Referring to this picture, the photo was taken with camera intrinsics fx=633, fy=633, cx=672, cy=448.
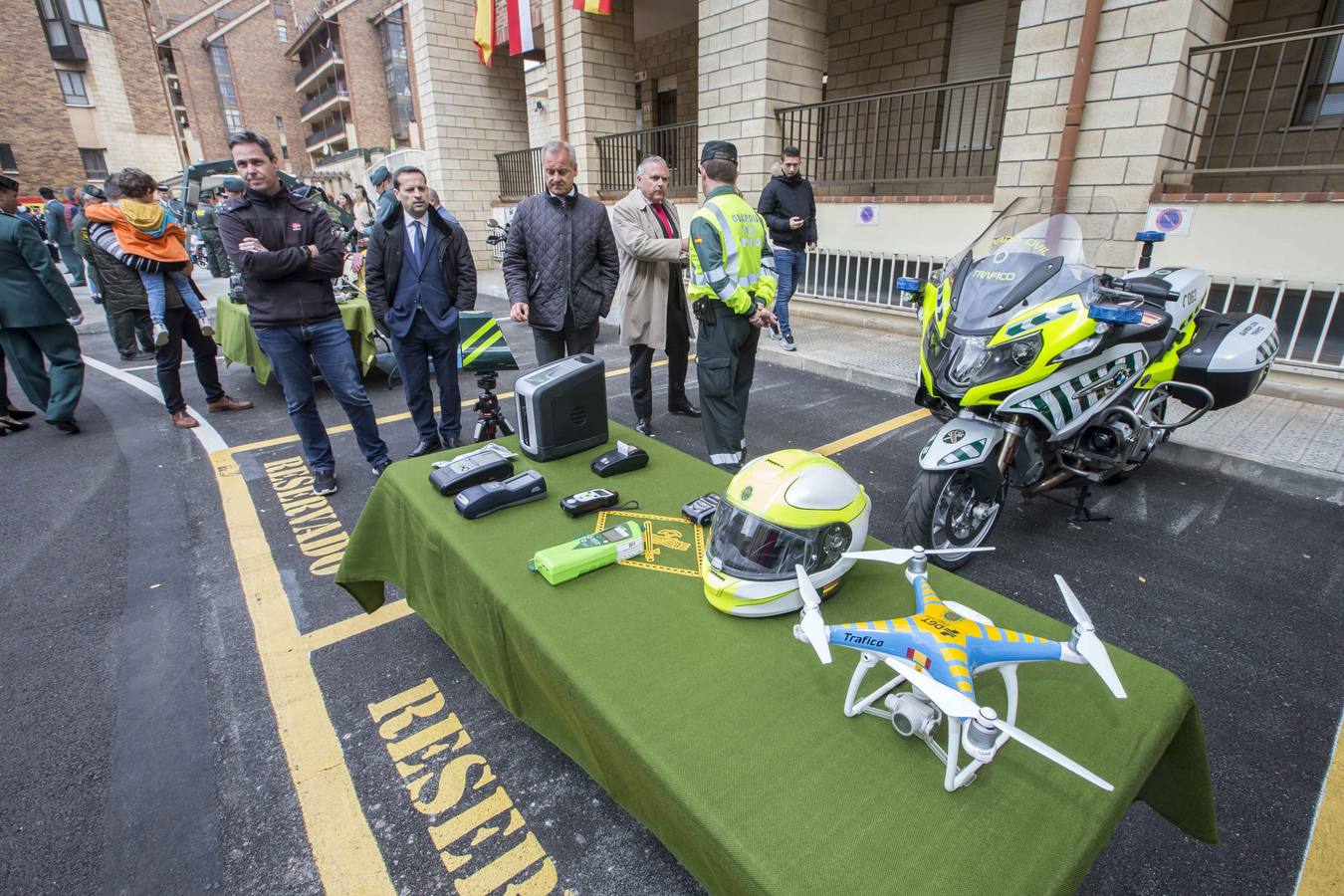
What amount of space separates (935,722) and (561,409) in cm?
177

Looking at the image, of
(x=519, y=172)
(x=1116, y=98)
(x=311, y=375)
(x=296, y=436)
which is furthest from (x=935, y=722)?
(x=519, y=172)

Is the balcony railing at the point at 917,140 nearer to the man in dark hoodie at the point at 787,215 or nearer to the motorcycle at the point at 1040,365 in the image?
the man in dark hoodie at the point at 787,215

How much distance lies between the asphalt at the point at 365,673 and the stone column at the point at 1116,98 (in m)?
3.01

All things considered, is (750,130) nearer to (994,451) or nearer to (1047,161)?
(1047,161)

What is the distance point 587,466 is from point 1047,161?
6385 mm

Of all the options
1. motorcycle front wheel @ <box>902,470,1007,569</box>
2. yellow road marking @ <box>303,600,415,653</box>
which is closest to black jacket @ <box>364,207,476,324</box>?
yellow road marking @ <box>303,600,415,653</box>

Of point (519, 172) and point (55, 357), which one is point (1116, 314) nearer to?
point (55, 357)

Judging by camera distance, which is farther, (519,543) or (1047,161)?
(1047,161)

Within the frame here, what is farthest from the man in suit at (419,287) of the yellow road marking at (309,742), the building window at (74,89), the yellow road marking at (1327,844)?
the building window at (74,89)

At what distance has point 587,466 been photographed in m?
2.53

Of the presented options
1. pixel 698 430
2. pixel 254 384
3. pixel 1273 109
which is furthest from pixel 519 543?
pixel 1273 109

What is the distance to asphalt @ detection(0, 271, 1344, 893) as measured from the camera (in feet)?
5.88

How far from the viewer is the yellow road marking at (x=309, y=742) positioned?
1.76 metres

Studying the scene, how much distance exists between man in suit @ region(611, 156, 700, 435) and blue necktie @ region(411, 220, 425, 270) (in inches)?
49.0
